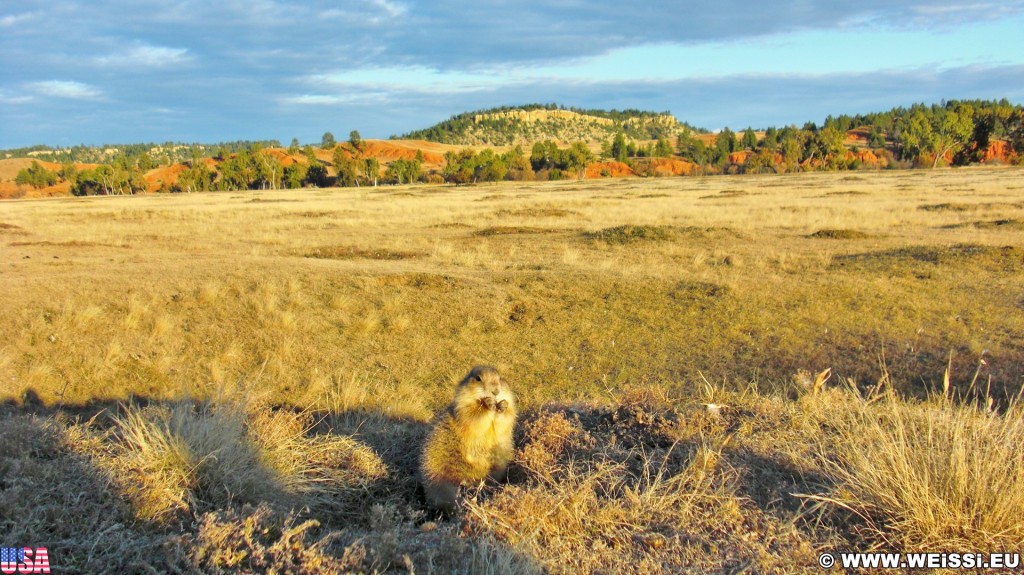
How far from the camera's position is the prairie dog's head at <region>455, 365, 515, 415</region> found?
367cm

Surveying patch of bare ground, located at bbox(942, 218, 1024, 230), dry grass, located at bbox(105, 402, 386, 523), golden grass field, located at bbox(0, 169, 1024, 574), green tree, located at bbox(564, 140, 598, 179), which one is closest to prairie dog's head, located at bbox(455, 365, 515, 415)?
golden grass field, located at bbox(0, 169, 1024, 574)

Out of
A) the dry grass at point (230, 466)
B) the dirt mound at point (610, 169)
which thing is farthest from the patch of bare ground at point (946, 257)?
the dirt mound at point (610, 169)

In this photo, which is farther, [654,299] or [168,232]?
[168,232]

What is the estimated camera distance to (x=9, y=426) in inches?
150

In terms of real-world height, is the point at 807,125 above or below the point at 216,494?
above

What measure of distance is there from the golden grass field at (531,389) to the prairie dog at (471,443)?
0.23 m

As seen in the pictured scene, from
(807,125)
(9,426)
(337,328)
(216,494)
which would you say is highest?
(807,125)

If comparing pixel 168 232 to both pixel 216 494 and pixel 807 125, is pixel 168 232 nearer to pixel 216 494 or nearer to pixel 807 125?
pixel 216 494

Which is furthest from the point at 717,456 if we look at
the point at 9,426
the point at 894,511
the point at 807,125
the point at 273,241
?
the point at 807,125

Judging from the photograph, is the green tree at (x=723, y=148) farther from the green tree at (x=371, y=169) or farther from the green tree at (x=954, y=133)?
the green tree at (x=371, y=169)

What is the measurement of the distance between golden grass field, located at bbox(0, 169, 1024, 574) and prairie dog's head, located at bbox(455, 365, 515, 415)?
479 mm

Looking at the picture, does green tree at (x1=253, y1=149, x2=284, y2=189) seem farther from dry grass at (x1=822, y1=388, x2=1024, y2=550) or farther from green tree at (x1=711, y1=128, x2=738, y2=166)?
dry grass at (x1=822, y1=388, x2=1024, y2=550)

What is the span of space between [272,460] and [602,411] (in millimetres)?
2452

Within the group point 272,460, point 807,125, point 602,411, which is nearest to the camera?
point 272,460
